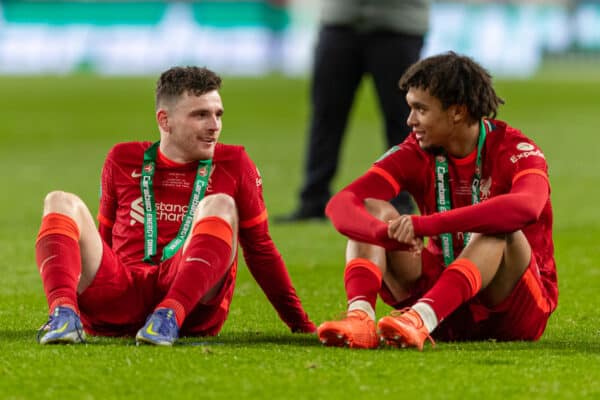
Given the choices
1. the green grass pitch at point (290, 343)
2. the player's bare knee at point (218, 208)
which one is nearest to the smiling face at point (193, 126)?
the player's bare knee at point (218, 208)

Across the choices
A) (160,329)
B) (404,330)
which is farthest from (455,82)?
(160,329)

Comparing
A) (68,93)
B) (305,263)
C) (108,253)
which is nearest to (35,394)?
(108,253)

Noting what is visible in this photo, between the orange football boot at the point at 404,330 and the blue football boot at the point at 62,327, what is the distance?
106cm

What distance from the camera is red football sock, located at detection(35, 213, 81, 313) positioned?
4.40 metres

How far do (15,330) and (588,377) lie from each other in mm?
2337

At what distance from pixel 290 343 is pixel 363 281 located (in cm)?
38

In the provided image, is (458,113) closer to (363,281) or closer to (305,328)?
(363,281)

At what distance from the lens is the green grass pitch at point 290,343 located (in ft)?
12.4

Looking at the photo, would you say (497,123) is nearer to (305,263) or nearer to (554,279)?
(554,279)

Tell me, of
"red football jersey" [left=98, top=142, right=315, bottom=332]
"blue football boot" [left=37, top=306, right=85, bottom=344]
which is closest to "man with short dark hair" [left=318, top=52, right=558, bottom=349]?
"red football jersey" [left=98, top=142, right=315, bottom=332]

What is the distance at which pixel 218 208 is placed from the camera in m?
4.54

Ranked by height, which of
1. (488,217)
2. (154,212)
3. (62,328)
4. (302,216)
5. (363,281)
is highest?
(488,217)

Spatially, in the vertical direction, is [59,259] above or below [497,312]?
above

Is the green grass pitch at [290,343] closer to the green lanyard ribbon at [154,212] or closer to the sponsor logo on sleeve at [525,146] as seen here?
the green lanyard ribbon at [154,212]
